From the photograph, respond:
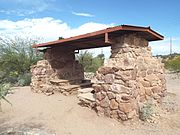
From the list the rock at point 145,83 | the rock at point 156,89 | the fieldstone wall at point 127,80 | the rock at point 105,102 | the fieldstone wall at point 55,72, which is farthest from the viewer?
the fieldstone wall at point 55,72

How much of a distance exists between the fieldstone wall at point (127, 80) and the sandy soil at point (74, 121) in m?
0.35

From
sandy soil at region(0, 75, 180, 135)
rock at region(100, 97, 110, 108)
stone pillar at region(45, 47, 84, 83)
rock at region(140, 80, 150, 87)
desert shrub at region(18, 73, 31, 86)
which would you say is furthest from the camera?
desert shrub at region(18, 73, 31, 86)

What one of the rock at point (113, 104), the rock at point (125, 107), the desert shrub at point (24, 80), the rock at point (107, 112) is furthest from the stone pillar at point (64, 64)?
the rock at point (125, 107)

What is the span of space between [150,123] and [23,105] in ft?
14.8

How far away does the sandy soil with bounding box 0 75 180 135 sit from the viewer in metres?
5.29

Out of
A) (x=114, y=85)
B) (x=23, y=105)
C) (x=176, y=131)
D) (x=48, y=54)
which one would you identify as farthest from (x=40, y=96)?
(x=176, y=131)

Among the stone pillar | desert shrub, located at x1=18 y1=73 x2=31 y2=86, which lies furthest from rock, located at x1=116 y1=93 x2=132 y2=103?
desert shrub, located at x1=18 y1=73 x2=31 y2=86

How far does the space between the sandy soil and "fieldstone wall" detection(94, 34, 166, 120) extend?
354 mm

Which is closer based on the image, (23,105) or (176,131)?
(176,131)

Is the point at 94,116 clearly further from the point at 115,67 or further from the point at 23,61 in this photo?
the point at 23,61

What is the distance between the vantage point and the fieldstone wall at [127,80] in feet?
19.0

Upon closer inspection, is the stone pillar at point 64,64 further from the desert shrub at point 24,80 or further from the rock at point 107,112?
the rock at point 107,112

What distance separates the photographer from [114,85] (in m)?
5.99

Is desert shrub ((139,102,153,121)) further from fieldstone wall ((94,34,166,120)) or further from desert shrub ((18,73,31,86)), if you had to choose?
desert shrub ((18,73,31,86))
